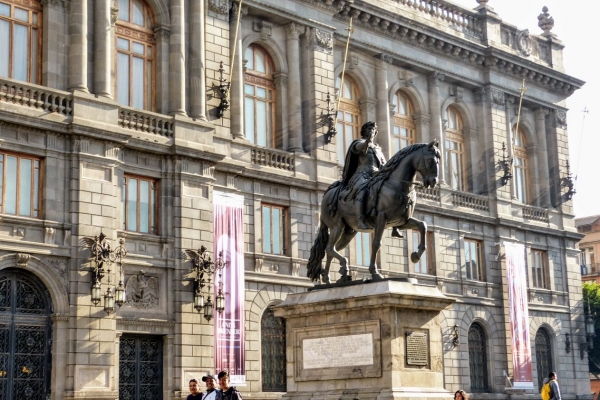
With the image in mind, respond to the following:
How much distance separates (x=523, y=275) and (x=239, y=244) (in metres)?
19.2

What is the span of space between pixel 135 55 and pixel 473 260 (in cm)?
2128

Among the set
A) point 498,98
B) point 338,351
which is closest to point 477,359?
point 498,98

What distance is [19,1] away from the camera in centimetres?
3397

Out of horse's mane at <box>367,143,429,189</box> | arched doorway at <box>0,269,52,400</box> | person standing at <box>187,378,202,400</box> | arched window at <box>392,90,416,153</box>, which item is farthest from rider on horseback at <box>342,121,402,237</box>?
arched window at <box>392,90,416,153</box>

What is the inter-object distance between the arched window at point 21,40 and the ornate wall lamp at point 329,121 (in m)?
13.2

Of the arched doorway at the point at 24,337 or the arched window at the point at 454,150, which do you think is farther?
the arched window at the point at 454,150

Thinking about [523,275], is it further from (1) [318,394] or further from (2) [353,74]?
(1) [318,394]

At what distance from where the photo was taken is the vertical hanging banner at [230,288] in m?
36.7

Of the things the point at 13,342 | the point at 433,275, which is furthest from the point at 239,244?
the point at 433,275

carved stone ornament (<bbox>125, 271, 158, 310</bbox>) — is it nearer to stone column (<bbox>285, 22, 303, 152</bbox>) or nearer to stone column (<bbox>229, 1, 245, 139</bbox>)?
stone column (<bbox>229, 1, 245, 139</bbox>)

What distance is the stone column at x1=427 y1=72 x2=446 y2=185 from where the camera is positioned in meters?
49.8

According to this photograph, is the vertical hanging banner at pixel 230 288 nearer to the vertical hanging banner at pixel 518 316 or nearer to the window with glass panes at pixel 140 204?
the window with glass panes at pixel 140 204

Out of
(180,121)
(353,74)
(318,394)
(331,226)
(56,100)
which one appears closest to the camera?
(318,394)

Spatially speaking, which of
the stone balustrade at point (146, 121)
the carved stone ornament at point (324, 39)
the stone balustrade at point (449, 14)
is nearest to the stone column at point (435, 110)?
the stone balustrade at point (449, 14)
